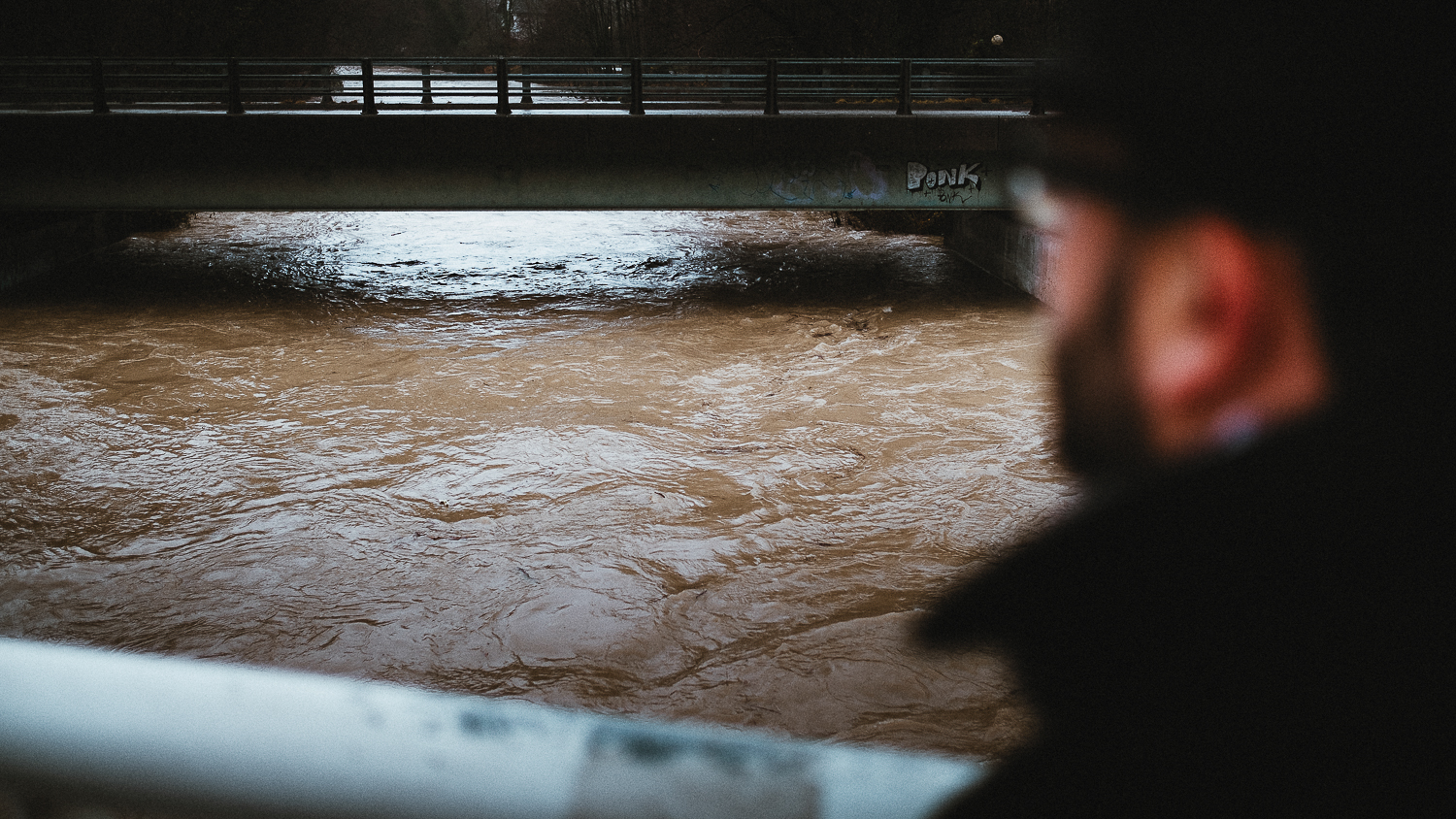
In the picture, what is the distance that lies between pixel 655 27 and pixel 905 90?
34823 millimetres

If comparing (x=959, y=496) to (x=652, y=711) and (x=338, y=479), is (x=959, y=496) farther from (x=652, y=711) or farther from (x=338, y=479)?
(x=338, y=479)

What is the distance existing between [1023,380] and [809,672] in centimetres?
763

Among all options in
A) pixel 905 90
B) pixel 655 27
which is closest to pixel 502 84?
pixel 905 90

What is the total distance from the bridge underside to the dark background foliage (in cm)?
897

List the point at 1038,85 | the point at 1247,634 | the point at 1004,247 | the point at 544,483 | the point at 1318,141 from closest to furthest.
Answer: the point at 1318,141
the point at 1247,634
the point at 1038,85
the point at 544,483
the point at 1004,247

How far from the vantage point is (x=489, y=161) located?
54.3ft

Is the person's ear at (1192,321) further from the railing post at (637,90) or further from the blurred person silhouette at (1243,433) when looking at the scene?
the railing post at (637,90)

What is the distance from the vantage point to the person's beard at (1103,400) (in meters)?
0.95

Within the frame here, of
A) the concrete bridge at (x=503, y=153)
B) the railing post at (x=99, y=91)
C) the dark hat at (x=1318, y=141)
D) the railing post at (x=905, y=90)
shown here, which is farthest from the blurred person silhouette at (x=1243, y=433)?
the railing post at (x=99, y=91)

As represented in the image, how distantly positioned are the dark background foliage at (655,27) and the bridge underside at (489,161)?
897 cm

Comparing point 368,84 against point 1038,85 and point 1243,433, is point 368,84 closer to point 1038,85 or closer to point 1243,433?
point 1038,85

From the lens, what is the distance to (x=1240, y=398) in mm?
855

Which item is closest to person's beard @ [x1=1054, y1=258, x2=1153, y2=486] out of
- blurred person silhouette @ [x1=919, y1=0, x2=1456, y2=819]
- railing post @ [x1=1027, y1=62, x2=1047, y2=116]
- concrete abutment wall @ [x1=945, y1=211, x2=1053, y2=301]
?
blurred person silhouette @ [x1=919, y1=0, x2=1456, y2=819]

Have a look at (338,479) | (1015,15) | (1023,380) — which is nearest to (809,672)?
(338,479)
